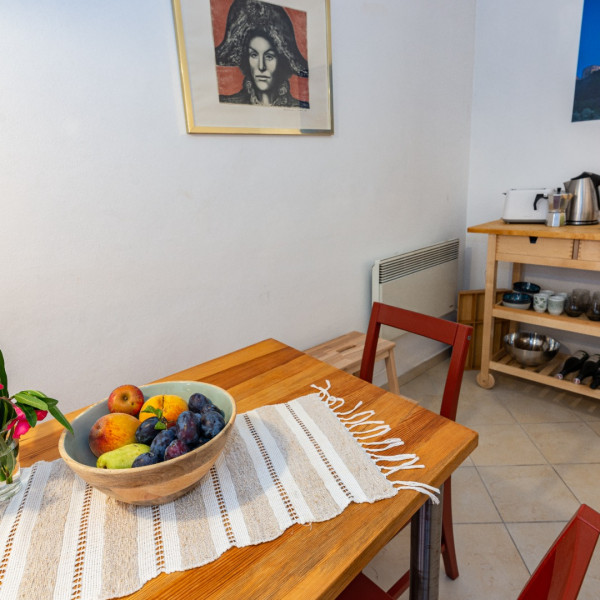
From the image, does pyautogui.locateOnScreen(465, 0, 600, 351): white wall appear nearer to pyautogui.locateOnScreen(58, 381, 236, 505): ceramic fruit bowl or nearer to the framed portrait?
the framed portrait

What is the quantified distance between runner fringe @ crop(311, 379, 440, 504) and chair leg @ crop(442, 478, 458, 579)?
466mm

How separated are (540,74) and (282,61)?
173 cm

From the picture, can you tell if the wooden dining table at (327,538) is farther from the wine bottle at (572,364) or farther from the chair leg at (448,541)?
the wine bottle at (572,364)

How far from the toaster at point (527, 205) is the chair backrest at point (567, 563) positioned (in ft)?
7.05

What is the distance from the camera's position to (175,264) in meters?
1.62

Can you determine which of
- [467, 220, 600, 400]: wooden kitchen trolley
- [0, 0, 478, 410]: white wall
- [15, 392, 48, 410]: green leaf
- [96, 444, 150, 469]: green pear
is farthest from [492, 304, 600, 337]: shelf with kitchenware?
[15, 392, 48, 410]: green leaf

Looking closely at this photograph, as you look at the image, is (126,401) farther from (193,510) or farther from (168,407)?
(193,510)

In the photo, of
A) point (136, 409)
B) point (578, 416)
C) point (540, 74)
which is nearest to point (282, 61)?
point (136, 409)

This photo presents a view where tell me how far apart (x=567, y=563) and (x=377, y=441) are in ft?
1.40

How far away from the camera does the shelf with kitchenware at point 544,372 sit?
2.26 meters

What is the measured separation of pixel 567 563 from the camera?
46 centimetres

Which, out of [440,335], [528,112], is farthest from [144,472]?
[528,112]

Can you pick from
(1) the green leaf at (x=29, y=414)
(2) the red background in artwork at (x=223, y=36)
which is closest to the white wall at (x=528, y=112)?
(2) the red background in artwork at (x=223, y=36)

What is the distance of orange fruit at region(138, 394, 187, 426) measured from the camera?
776 mm
